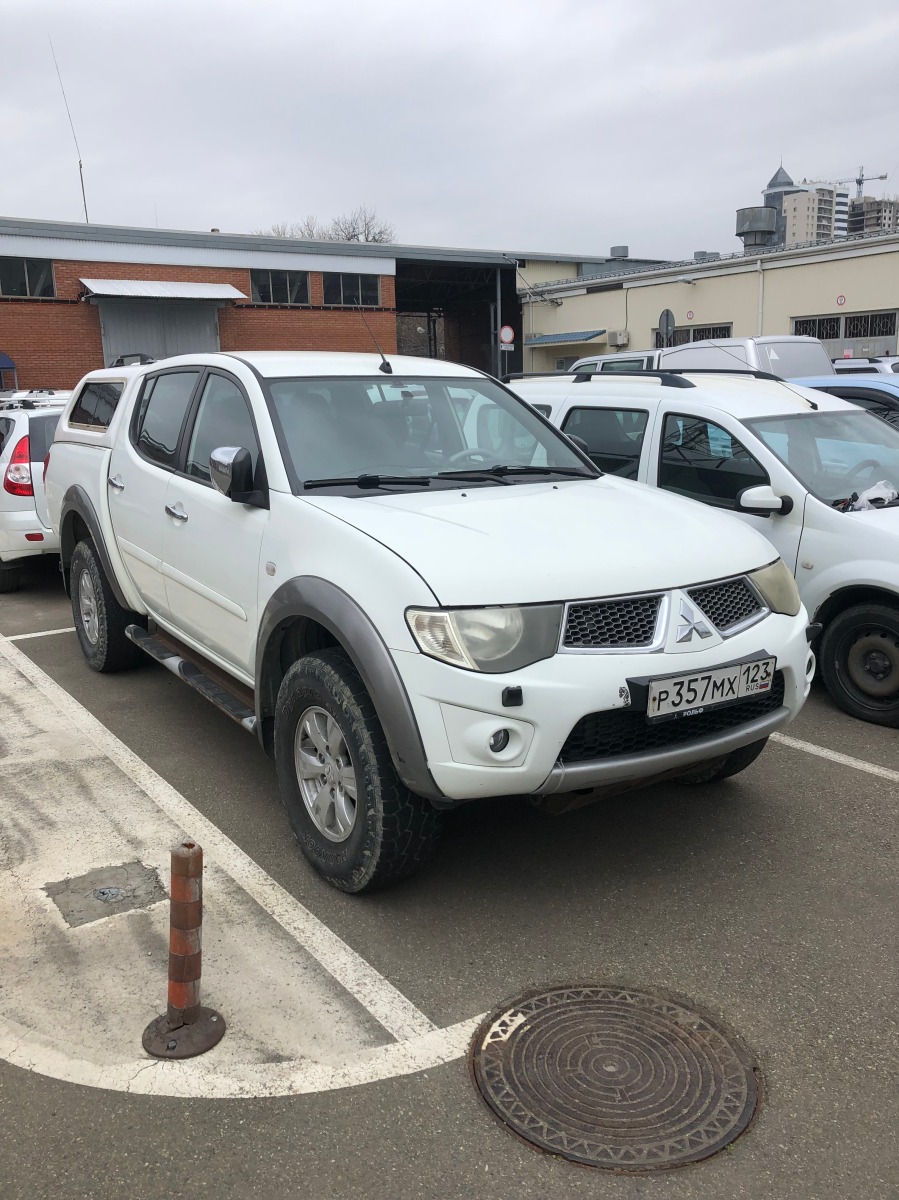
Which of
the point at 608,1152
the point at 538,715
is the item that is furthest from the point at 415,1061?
the point at 538,715

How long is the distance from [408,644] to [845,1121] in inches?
66.8

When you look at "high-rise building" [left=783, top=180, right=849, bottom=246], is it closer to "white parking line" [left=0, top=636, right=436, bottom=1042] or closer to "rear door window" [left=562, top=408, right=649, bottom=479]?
"rear door window" [left=562, top=408, right=649, bottom=479]

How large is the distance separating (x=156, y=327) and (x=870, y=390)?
953 inches

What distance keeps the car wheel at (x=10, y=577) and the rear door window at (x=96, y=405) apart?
2.77 m

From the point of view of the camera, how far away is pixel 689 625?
3242 millimetres

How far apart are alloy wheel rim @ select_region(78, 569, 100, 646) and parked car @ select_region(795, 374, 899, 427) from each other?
7011 millimetres

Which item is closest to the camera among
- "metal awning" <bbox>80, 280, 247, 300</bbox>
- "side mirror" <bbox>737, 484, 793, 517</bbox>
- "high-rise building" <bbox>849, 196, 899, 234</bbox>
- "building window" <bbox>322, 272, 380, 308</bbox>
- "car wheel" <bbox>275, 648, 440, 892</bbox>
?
"car wheel" <bbox>275, 648, 440, 892</bbox>

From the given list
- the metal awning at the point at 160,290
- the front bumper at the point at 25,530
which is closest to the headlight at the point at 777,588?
the front bumper at the point at 25,530

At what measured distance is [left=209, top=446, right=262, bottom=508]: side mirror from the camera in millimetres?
3863

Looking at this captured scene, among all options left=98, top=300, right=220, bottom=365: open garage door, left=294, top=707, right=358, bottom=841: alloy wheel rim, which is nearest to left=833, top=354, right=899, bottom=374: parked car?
left=294, top=707, right=358, bottom=841: alloy wheel rim

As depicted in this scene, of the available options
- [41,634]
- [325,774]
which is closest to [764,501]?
[325,774]

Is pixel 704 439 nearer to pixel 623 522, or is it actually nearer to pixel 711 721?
pixel 623 522

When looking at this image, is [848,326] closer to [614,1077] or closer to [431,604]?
[431,604]

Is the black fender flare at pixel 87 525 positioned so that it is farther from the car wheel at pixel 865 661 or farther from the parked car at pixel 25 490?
the car wheel at pixel 865 661
